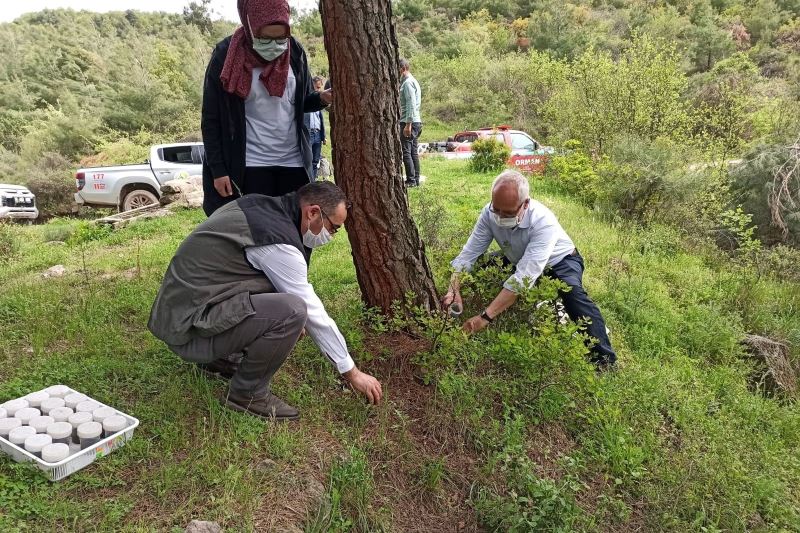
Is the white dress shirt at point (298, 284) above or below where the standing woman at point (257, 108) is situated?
below

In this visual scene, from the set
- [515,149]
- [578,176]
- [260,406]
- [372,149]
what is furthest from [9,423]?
[515,149]

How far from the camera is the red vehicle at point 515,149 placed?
10.8m

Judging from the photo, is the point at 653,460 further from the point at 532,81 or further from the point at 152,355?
the point at 532,81

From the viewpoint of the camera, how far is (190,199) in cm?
859

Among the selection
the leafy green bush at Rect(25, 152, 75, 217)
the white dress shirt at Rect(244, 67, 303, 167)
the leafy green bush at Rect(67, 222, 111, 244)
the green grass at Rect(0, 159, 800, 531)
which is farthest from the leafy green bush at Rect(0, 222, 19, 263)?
the leafy green bush at Rect(25, 152, 75, 217)

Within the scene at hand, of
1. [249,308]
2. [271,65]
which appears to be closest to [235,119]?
[271,65]

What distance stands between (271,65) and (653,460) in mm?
3184

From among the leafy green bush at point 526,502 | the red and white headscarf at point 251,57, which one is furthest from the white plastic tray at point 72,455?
the red and white headscarf at point 251,57

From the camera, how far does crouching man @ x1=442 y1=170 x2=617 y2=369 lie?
3.24 metres

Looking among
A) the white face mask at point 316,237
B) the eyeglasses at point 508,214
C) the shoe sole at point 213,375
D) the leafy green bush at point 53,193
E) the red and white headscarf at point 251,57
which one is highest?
the red and white headscarf at point 251,57

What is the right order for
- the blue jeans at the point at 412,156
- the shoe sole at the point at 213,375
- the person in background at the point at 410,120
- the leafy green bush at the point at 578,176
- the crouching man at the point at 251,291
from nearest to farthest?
the crouching man at the point at 251,291
the shoe sole at the point at 213,375
the person in background at the point at 410,120
the blue jeans at the point at 412,156
the leafy green bush at the point at 578,176

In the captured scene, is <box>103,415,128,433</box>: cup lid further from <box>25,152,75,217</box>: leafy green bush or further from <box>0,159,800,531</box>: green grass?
<box>25,152,75,217</box>: leafy green bush

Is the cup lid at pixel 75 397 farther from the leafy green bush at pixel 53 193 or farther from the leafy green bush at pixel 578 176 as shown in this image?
the leafy green bush at pixel 53 193

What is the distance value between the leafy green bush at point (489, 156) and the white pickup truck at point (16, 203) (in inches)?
394
